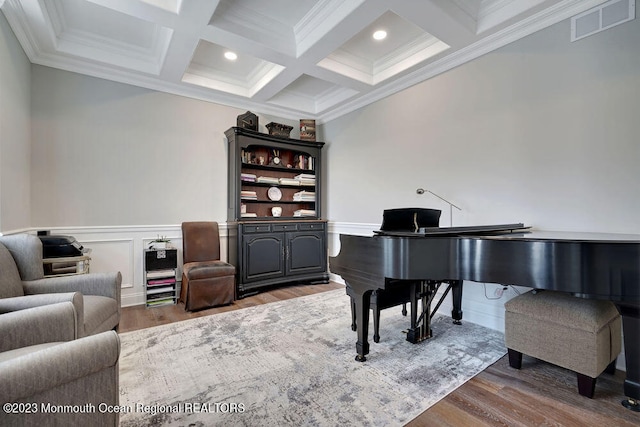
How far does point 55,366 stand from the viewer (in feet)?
3.10

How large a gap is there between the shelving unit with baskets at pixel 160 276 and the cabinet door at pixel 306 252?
1.45 meters

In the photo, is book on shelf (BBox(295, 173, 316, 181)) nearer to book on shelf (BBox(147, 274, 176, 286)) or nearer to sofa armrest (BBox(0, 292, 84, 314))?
book on shelf (BBox(147, 274, 176, 286))

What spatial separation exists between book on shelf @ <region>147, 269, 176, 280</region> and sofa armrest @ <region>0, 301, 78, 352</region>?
6.58 feet

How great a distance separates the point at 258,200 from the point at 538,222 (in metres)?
3.29

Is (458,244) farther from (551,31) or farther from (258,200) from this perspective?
(258,200)

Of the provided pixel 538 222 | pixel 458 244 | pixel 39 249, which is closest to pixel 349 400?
pixel 458 244

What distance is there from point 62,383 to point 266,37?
2.90m

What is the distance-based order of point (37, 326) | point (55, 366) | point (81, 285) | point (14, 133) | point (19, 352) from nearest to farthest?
point (55, 366), point (19, 352), point (37, 326), point (81, 285), point (14, 133)

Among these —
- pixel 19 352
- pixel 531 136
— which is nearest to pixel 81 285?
pixel 19 352

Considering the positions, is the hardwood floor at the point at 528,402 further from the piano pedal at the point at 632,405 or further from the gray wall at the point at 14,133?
the gray wall at the point at 14,133

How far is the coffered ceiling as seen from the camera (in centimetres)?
234

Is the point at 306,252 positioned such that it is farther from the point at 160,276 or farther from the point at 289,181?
the point at 160,276

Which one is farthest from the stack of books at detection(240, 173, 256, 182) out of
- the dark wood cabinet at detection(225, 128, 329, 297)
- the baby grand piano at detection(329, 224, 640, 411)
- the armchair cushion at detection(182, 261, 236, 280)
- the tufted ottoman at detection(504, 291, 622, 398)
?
the tufted ottoman at detection(504, 291, 622, 398)

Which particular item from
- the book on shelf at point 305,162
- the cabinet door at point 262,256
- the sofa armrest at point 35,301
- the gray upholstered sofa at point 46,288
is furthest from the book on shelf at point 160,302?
the book on shelf at point 305,162
